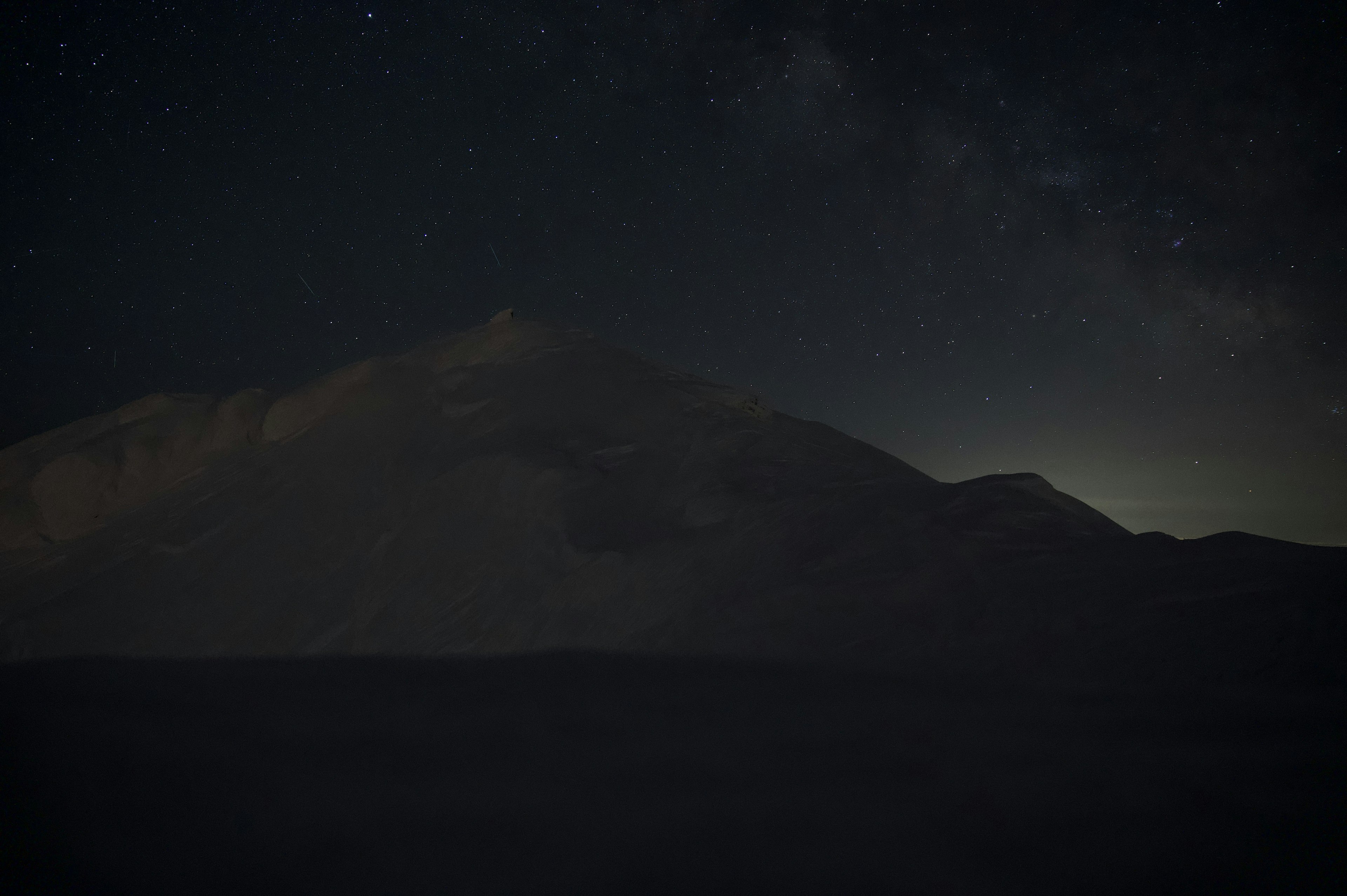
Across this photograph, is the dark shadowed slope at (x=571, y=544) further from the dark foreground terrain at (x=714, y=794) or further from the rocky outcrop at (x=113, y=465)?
the dark foreground terrain at (x=714, y=794)

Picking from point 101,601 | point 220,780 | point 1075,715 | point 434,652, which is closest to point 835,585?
point 1075,715

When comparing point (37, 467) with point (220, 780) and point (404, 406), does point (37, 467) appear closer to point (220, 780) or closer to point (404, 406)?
point (404, 406)

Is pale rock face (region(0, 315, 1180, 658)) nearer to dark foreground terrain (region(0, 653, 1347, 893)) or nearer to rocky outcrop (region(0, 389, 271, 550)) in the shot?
rocky outcrop (region(0, 389, 271, 550))

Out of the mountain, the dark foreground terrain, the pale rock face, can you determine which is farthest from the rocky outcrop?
the dark foreground terrain

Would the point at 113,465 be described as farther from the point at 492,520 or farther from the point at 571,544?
the point at 571,544

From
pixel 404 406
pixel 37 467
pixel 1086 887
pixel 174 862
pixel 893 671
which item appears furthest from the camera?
pixel 37 467
